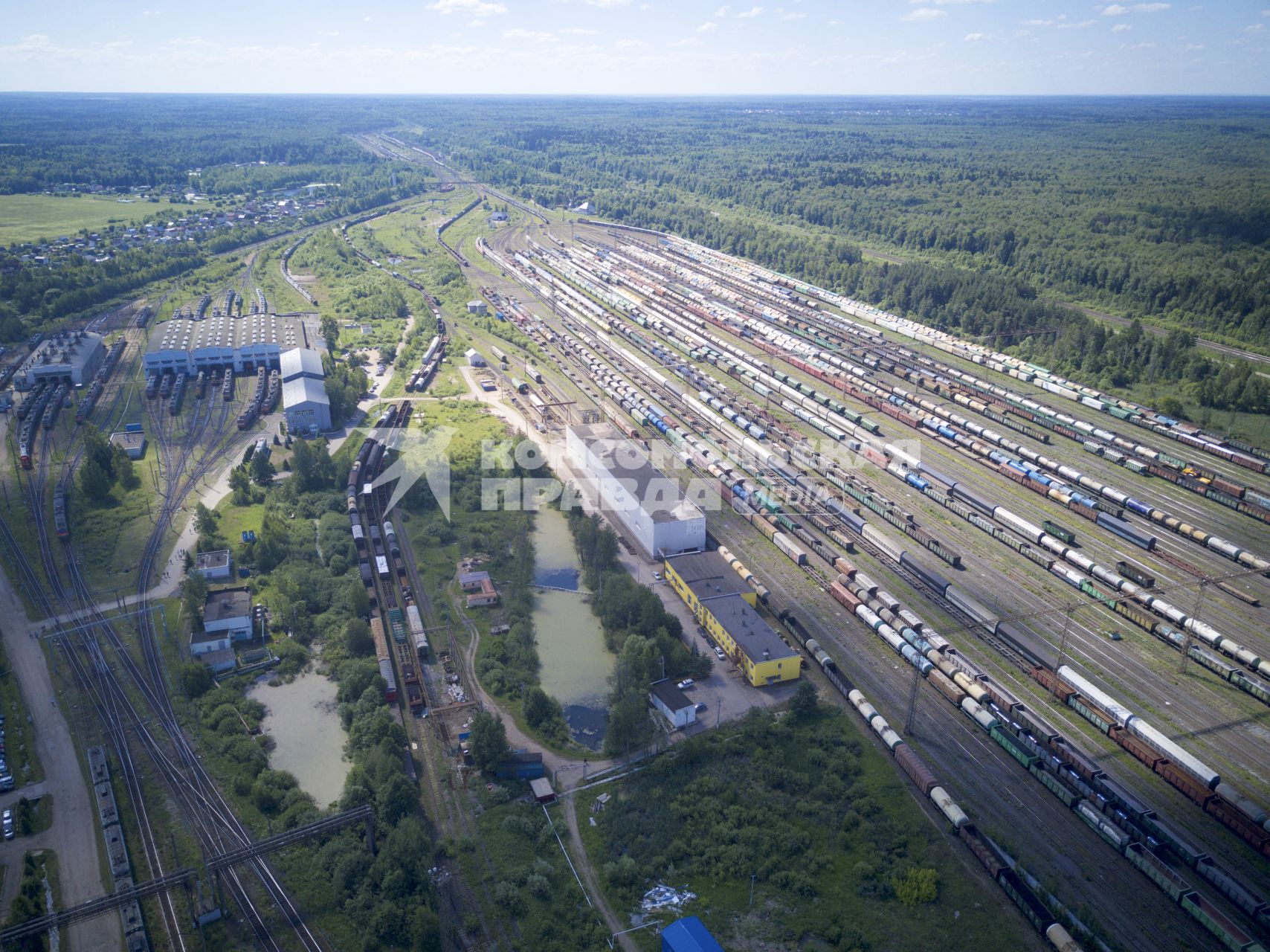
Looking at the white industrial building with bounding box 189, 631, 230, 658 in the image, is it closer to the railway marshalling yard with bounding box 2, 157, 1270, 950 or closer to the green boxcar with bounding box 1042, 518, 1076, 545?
the railway marshalling yard with bounding box 2, 157, 1270, 950

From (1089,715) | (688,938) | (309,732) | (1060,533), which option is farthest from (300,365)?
(1089,715)

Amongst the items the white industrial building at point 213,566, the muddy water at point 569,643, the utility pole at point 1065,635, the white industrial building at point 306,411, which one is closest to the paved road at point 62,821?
the white industrial building at point 213,566

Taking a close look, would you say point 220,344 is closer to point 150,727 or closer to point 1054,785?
point 150,727

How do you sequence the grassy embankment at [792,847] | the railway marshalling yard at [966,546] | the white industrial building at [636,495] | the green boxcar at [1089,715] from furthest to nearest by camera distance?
the white industrial building at [636,495] < the green boxcar at [1089,715] < the railway marshalling yard at [966,546] < the grassy embankment at [792,847]

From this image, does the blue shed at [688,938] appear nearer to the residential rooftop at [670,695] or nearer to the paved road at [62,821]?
the residential rooftop at [670,695]

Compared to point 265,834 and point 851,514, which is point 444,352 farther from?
point 265,834
